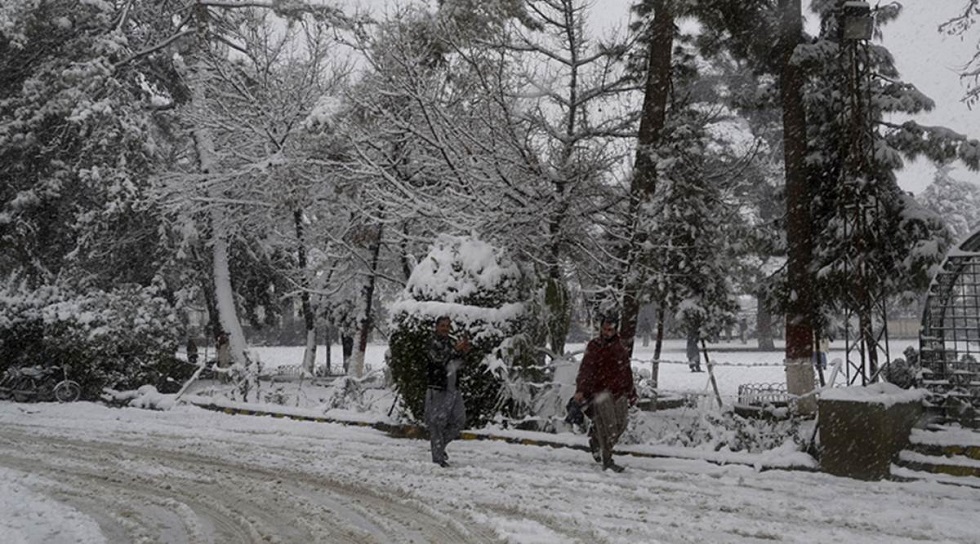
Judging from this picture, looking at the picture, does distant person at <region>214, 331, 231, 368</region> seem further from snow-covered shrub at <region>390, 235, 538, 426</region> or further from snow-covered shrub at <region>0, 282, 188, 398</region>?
snow-covered shrub at <region>390, 235, 538, 426</region>

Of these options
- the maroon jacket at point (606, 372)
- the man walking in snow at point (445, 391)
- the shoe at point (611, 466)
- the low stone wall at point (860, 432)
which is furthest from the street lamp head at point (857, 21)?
the man walking in snow at point (445, 391)

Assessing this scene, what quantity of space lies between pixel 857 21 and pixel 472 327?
246 inches

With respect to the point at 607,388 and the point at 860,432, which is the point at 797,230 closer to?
the point at 860,432

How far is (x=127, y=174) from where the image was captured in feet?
63.4

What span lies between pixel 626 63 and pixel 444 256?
619cm

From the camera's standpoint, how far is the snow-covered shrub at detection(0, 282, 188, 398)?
15.2 meters

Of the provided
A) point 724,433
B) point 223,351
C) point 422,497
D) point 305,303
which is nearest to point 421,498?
point 422,497

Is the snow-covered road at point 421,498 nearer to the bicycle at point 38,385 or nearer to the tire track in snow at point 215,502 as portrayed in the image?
the tire track in snow at point 215,502

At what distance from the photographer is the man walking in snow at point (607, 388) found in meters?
8.43

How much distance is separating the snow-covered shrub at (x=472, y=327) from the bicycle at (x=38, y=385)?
311 inches

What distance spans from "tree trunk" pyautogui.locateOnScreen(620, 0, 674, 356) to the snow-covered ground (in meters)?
4.75

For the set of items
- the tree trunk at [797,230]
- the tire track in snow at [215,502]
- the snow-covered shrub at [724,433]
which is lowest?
the tire track in snow at [215,502]

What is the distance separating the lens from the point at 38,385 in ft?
51.6

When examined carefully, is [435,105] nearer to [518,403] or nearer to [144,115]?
[518,403]
